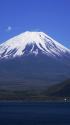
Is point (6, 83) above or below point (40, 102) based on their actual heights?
above

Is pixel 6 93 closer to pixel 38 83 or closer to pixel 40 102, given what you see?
pixel 40 102

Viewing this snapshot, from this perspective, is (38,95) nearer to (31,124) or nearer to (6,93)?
(6,93)

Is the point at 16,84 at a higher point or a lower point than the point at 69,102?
higher

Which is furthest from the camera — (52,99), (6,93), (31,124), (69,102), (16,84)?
(16,84)

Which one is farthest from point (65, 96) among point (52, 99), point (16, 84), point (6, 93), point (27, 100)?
point (16, 84)

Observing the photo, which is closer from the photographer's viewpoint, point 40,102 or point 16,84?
point 40,102

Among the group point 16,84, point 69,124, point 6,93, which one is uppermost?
point 16,84

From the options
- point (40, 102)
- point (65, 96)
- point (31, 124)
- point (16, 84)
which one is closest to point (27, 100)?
point (40, 102)

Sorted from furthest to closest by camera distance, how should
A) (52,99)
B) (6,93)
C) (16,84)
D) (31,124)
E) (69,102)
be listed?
1. (16,84)
2. (6,93)
3. (52,99)
4. (69,102)
5. (31,124)

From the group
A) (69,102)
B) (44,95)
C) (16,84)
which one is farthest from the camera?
(16,84)
